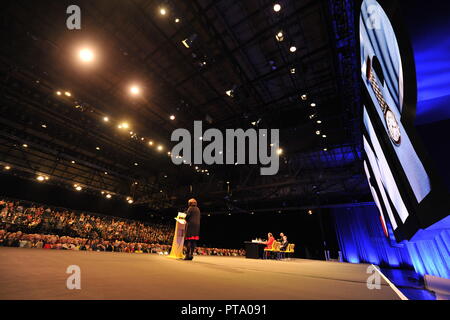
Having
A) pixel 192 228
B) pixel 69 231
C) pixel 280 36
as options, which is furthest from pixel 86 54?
pixel 69 231

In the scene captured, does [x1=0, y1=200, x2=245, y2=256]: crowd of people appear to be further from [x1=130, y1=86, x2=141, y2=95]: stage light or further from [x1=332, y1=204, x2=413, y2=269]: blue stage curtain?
[x1=332, y1=204, x2=413, y2=269]: blue stage curtain

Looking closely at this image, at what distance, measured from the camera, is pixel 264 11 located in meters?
5.49

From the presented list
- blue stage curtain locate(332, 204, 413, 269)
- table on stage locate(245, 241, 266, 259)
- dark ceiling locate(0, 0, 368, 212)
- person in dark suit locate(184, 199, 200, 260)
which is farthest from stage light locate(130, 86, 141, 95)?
blue stage curtain locate(332, 204, 413, 269)

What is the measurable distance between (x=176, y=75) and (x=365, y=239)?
13.9 m

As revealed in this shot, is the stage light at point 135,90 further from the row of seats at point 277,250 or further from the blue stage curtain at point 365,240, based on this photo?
the blue stage curtain at point 365,240

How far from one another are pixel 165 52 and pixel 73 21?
2556mm

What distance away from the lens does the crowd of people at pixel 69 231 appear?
24.9 ft

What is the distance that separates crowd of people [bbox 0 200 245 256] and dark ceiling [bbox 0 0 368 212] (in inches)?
98.7

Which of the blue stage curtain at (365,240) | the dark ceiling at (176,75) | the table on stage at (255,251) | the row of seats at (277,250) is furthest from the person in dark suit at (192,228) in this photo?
the blue stage curtain at (365,240)

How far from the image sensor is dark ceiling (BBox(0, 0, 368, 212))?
563 cm
